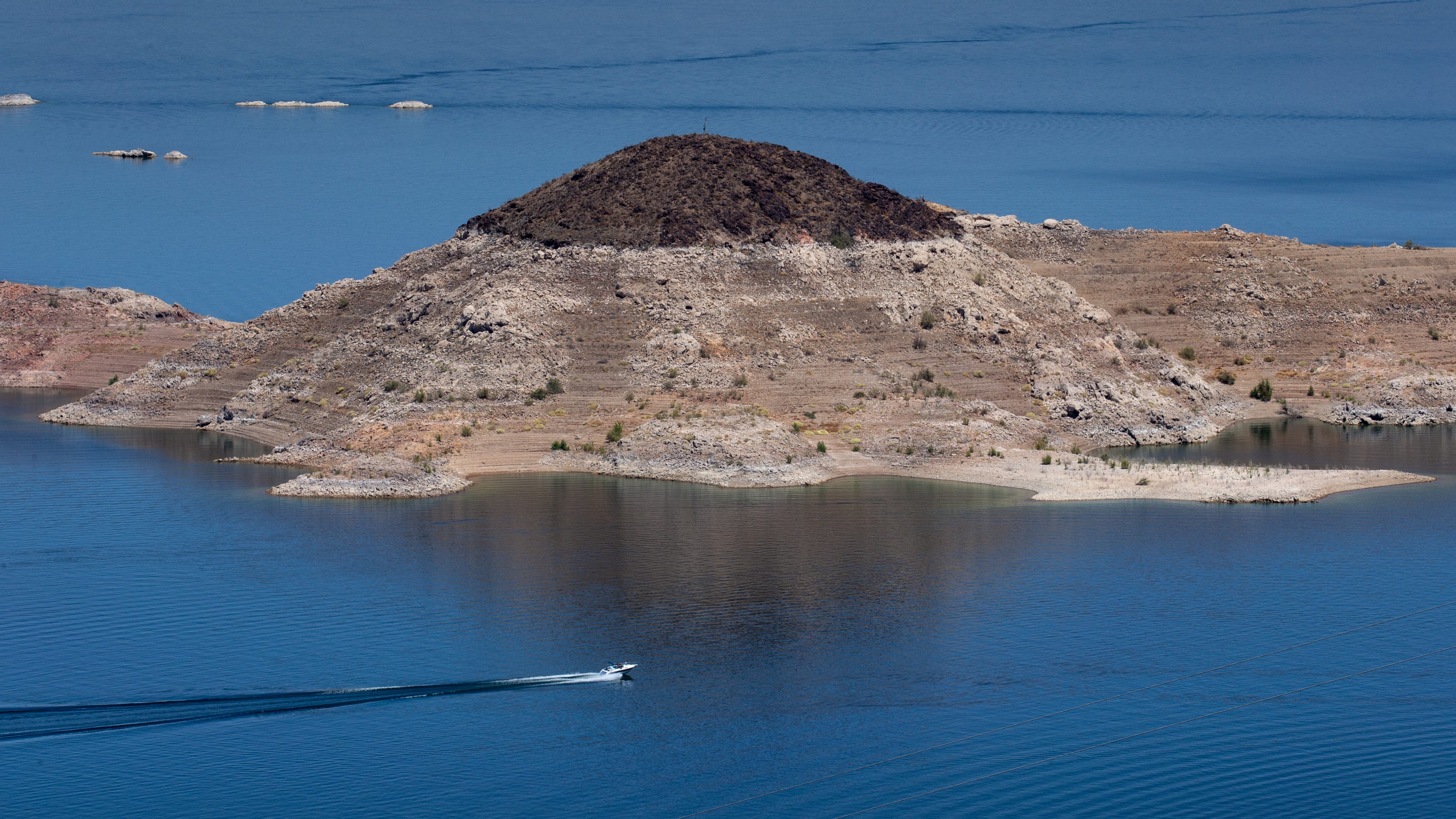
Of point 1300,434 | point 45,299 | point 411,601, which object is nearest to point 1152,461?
point 1300,434

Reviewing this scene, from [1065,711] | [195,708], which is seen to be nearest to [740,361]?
[1065,711]

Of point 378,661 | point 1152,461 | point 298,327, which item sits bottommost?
point 378,661

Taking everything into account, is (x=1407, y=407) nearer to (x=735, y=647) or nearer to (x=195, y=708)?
(x=735, y=647)

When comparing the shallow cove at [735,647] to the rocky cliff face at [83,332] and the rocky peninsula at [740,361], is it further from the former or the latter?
the rocky cliff face at [83,332]

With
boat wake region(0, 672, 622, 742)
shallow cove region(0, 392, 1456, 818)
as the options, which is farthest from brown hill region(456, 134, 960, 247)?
boat wake region(0, 672, 622, 742)

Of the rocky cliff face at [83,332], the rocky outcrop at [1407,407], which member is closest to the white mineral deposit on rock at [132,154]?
the rocky cliff face at [83,332]

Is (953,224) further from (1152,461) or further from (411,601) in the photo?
(411,601)
